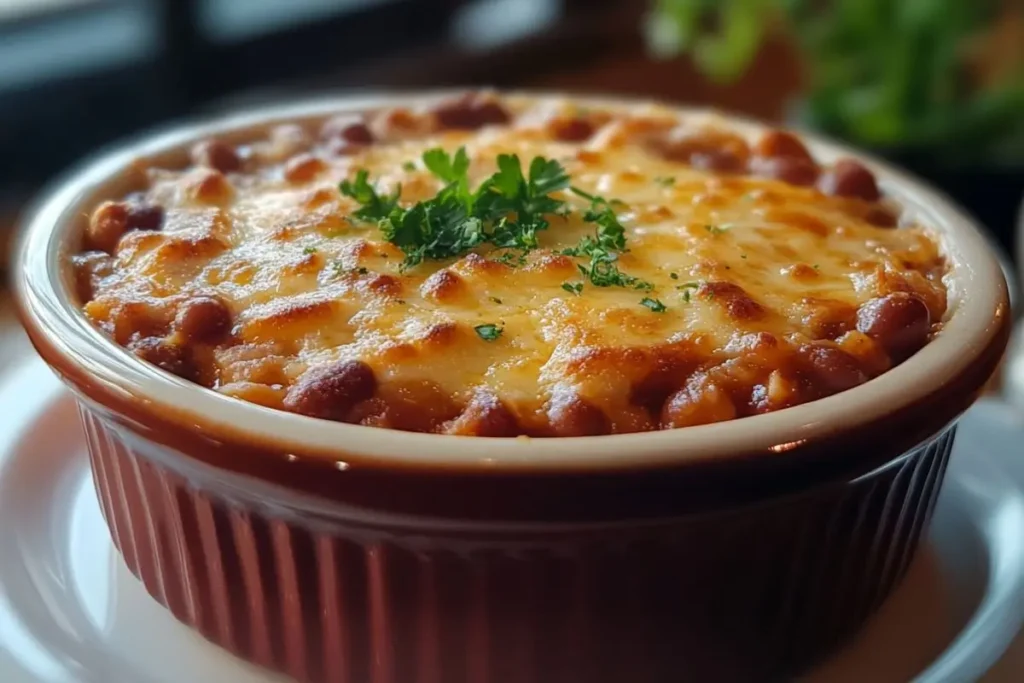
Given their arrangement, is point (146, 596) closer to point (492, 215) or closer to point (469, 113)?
point (492, 215)

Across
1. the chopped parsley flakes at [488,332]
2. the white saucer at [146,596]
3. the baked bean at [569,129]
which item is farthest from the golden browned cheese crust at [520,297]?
the white saucer at [146,596]

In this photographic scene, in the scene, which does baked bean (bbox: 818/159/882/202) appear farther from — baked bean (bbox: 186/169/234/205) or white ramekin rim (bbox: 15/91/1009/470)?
baked bean (bbox: 186/169/234/205)

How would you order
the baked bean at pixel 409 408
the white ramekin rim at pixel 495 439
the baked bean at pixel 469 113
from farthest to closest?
1. the baked bean at pixel 469 113
2. the baked bean at pixel 409 408
3. the white ramekin rim at pixel 495 439

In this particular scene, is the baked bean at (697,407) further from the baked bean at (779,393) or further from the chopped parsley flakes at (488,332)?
the chopped parsley flakes at (488,332)

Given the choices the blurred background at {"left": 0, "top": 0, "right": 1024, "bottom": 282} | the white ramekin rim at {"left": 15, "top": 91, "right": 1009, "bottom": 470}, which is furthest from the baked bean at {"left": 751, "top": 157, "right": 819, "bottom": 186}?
the blurred background at {"left": 0, "top": 0, "right": 1024, "bottom": 282}

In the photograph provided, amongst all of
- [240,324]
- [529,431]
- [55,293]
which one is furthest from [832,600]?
[55,293]

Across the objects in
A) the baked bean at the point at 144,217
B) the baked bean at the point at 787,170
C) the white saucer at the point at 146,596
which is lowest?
the white saucer at the point at 146,596
